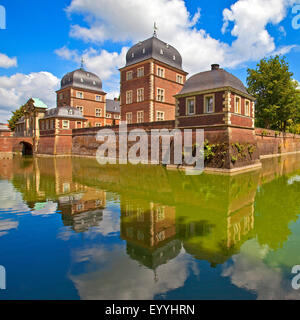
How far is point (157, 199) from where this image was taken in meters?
8.53

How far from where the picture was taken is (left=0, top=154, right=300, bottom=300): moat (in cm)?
338

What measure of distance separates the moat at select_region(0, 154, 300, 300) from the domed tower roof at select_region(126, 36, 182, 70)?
887 inches

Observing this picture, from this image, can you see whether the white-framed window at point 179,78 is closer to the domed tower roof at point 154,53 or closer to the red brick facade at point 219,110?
the domed tower roof at point 154,53

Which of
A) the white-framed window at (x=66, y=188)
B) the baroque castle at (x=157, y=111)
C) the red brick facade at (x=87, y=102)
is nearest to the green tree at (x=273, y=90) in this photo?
the baroque castle at (x=157, y=111)

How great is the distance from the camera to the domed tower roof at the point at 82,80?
39709mm

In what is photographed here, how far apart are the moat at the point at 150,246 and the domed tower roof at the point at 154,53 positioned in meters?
22.5

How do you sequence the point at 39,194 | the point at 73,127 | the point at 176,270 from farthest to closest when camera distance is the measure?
the point at 73,127 → the point at 39,194 → the point at 176,270

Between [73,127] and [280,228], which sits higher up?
[73,127]

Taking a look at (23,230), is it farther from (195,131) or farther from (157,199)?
(195,131)

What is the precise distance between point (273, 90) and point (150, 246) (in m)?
34.6

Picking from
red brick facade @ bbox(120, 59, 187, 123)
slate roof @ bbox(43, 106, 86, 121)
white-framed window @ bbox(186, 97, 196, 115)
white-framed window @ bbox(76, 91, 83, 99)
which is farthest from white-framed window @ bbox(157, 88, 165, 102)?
white-framed window @ bbox(76, 91, 83, 99)
